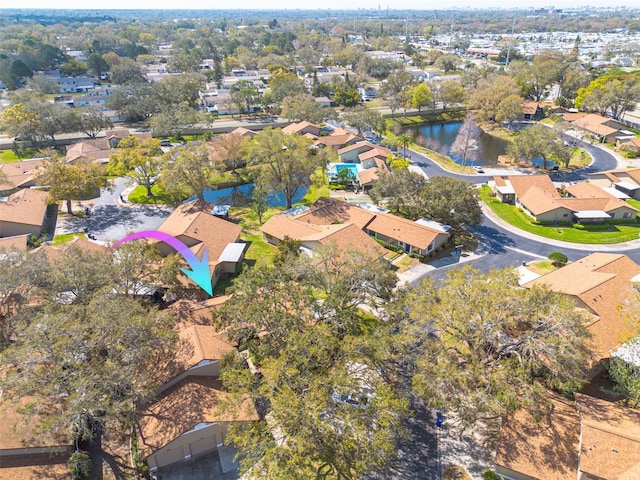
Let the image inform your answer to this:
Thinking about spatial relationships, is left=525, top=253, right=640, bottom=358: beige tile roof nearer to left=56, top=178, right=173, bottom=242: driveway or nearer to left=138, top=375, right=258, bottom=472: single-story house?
left=138, top=375, right=258, bottom=472: single-story house

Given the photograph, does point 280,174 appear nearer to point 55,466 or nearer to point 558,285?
point 558,285

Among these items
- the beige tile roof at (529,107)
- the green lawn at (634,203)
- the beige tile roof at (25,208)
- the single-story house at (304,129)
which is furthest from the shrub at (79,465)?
the beige tile roof at (529,107)

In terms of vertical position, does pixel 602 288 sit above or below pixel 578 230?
above

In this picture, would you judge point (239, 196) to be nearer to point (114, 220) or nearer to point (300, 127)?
point (114, 220)

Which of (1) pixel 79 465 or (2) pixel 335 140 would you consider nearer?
(1) pixel 79 465

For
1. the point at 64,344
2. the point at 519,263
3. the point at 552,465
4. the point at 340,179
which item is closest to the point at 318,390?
the point at 552,465

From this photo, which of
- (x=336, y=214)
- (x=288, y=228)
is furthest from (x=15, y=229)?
(x=336, y=214)
